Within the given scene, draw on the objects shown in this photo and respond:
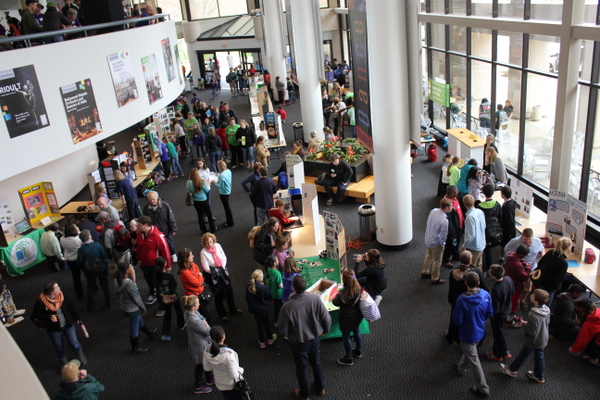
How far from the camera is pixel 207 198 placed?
32.6ft

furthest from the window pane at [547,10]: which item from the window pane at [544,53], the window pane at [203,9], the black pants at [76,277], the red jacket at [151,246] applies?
the window pane at [203,9]

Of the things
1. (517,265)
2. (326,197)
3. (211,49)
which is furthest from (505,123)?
(211,49)

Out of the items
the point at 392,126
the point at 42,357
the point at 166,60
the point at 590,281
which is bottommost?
the point at 42,357

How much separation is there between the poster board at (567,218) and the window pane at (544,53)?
3276 millimetres

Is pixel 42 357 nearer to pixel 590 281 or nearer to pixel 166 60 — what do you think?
pixel 590 281

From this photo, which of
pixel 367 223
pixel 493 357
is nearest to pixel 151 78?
pixel 367 223

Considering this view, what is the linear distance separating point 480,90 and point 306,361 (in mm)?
9105

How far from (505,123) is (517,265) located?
227 inches

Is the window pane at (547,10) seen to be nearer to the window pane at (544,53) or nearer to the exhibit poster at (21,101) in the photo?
the window pane at (544,53)

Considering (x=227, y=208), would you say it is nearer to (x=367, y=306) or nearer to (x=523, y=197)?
(x=367, y=306)

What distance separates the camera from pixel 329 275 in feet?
23.2

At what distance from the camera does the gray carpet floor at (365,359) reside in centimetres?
577

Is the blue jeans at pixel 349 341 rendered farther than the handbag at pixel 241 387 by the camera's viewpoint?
Yes

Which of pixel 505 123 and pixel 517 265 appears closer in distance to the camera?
pixel 517 265
